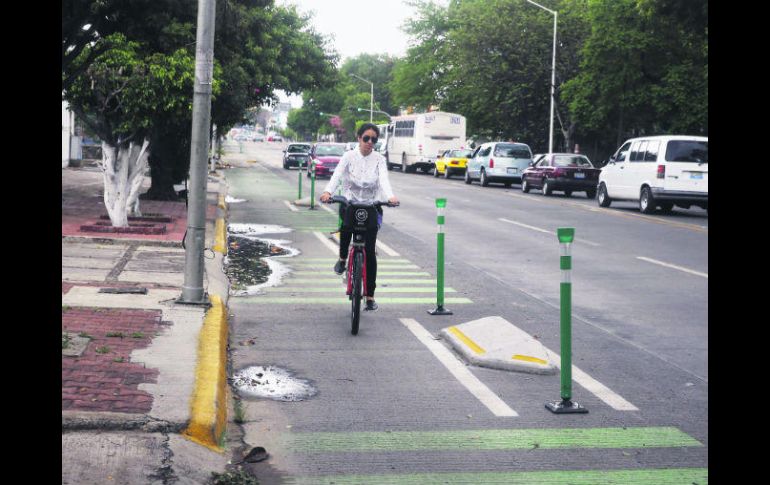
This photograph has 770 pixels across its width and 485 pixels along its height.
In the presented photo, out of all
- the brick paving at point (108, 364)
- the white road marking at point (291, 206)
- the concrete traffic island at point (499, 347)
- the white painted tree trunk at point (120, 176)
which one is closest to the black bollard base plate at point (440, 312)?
the concrete traffic island at point (499, 347)

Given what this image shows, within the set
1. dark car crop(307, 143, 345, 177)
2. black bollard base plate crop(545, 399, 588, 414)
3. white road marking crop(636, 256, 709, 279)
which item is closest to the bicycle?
black bollard base plate crop(545, 399, 588, 414)

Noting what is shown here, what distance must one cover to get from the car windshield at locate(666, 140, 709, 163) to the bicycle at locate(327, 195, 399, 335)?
54.2ft

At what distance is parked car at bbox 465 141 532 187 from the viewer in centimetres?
3909

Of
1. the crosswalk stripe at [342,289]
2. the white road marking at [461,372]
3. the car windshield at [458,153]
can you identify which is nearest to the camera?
the white road marking at [461,372]

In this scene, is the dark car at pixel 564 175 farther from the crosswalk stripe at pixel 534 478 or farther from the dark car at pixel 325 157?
the crosswalk stripe at pixel 534 478

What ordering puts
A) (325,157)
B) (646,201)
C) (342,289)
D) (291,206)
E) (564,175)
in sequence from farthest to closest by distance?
(325,157) → (564,175) → (291,206) → (646,201) → (342,289)

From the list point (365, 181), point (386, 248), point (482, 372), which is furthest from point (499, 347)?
point (386, 248)

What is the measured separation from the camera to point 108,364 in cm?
696

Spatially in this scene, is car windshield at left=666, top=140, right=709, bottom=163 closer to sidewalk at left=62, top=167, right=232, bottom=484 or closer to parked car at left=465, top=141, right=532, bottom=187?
parked car at left=465, top=141, right=532, bottom=187

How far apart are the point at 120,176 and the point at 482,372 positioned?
9850mm

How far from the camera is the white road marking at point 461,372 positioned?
6812 millimetres

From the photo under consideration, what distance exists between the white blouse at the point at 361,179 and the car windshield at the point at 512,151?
30143 millimetres

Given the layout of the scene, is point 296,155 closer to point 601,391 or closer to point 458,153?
point 458,153
